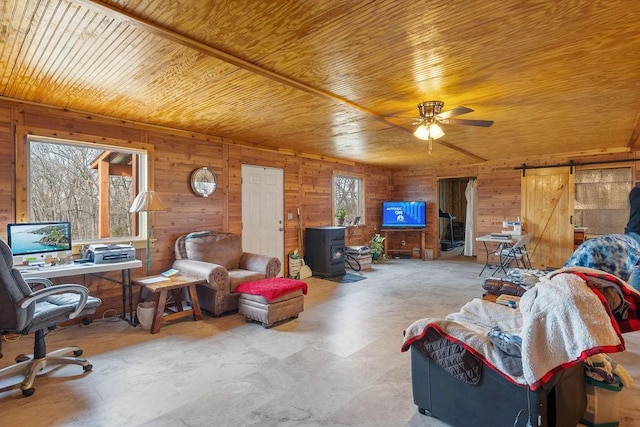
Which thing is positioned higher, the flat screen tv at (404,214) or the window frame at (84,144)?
the window frame at (84,144)

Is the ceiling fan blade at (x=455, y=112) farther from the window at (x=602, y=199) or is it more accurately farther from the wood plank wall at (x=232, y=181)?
the window at (x=602, y=199)

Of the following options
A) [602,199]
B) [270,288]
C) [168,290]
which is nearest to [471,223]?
[602,199]

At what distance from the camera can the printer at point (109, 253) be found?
3.47m

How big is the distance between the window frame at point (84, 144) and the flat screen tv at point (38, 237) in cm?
31

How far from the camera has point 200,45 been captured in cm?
219

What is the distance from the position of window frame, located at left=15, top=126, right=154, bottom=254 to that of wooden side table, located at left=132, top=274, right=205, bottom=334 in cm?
72

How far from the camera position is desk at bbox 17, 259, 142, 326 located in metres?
3.04

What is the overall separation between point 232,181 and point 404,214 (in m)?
4.68

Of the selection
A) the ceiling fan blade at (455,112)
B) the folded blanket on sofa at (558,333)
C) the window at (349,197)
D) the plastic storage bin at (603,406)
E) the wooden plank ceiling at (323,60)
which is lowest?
the plastic storage bin at (603,406)

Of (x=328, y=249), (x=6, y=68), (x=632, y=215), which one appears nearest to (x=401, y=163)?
(x=328, y=249)

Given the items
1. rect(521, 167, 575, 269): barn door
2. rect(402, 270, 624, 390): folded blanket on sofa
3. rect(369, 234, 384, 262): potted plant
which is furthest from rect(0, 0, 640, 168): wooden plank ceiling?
rect(369, 234, 384, 262): potted plant

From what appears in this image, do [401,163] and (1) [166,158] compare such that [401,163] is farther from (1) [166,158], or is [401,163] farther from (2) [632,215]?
(1) [166,158]

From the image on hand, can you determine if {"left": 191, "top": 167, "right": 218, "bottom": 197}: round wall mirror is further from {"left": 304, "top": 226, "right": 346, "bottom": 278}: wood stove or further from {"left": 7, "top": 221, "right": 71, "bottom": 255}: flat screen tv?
{"left": 304, "top": 226, "right": 346, "bottom": 278}: wood stove

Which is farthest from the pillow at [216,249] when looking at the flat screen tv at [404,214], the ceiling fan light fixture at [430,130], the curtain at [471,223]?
the curtain at [471,223]
